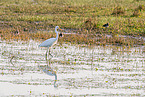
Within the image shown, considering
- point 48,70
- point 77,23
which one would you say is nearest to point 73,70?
point 48,70

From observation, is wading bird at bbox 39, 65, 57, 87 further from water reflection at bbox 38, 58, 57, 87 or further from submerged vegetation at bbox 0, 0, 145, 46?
submerged vegetation at bbox 0, 0, 145, 46

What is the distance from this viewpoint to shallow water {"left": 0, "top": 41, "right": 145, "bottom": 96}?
10.7 metres

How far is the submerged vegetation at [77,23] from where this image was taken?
67.4 ft

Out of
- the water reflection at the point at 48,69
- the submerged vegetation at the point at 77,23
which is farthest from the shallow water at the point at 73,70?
the submerged vegetation at the point at 77,23

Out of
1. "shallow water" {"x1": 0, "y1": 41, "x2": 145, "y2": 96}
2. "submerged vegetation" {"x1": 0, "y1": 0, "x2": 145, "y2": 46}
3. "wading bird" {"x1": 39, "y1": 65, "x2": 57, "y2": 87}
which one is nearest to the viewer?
"shallow water" {"x1": 0, "y1": 41, "x2": 145, "y2": 96}

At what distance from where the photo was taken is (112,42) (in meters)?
19.8

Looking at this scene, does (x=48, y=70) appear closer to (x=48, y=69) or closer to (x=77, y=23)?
(x=48, y=69)

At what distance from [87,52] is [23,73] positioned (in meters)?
4.97

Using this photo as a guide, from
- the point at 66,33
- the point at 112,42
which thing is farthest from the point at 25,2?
the point at 112,42

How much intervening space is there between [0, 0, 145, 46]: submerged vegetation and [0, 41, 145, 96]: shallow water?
5.99 ft

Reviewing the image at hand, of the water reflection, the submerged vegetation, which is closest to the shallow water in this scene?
the water reflection

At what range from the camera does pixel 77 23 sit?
79.8 ft

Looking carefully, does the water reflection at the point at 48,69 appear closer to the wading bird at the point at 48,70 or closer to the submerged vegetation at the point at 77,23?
the wading bird at the point at 48,70

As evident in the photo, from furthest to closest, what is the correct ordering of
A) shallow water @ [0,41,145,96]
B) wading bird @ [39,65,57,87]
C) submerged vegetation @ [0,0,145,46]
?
1. submerged vegetation @ [0,0,145,46]
2. wading bird @ [39,65,57,87]
3. shallow water @ [0,41,145,96]
